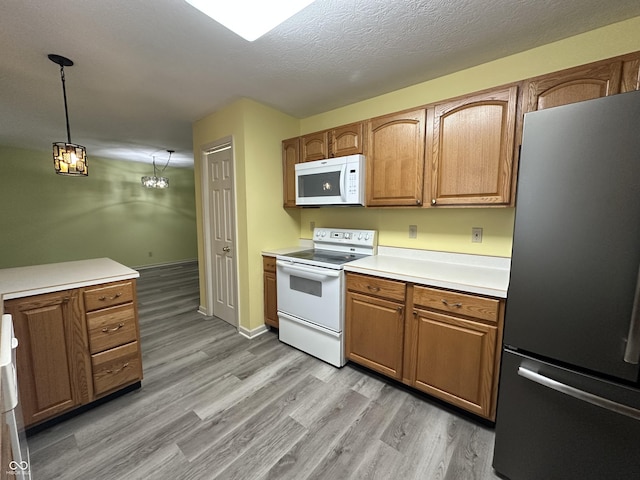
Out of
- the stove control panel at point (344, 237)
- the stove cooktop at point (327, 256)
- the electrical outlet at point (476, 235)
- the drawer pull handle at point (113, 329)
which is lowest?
the drawer pull handle at point (113, 329)

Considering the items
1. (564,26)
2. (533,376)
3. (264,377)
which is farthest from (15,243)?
(564,26)

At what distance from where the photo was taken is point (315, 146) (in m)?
2.57

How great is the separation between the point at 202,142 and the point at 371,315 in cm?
274

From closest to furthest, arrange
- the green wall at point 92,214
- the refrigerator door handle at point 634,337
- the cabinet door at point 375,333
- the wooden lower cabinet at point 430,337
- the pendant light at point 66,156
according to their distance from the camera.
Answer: the refrigerator door handle at point 634,337, the wooden lower cabinet at point 430,337, the pendant light at point 66,156, the cabinet door at point 375,333, the green wall at point 92,214

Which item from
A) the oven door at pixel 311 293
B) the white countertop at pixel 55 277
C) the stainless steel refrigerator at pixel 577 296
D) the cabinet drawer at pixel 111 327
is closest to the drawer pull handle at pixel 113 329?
the cabinet drawer at pixel 111 327

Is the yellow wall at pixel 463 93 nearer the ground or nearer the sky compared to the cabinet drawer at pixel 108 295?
nearer the sky

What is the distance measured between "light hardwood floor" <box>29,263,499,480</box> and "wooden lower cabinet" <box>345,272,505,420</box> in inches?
7.4

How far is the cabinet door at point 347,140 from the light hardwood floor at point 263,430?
1.91m

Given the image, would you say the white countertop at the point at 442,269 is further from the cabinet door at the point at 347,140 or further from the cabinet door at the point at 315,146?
the cabinet door at the point at 315,146

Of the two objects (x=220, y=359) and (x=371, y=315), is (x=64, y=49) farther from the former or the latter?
(x=371, y=315)

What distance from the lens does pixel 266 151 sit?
2721 mm

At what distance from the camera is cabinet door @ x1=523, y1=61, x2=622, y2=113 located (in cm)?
133

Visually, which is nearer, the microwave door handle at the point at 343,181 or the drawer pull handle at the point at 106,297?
the drawer pull handle at the point at 106,297

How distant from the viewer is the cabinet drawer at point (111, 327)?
5.45ft
